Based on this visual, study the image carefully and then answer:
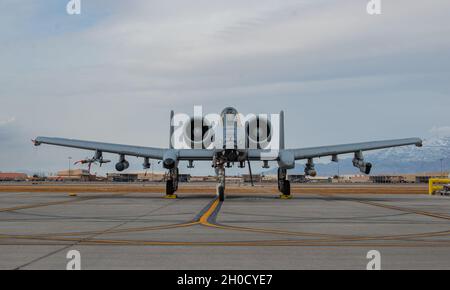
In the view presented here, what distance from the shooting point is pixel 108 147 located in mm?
41031

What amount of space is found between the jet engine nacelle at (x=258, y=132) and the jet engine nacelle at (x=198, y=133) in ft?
8.98

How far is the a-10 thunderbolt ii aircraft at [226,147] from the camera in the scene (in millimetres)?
36312

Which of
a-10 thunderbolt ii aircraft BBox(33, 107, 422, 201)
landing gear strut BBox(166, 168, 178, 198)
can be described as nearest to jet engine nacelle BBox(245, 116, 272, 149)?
a-10 thunderbolt ii aircraft BBox(33, 107, 422, 201)

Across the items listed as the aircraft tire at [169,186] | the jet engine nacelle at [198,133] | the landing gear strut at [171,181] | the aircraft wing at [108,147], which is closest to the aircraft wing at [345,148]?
the jet engine nacelle at [198,133]

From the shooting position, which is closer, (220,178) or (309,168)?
(220,178)

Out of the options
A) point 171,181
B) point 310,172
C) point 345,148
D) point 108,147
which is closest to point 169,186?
point 171,181

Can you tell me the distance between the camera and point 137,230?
1761cm

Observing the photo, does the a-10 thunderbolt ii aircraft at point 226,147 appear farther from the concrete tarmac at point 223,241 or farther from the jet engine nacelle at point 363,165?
the concrete tarmac at point 223,241

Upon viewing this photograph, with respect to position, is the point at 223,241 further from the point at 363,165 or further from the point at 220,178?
the point at 363,165

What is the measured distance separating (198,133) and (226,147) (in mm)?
3991

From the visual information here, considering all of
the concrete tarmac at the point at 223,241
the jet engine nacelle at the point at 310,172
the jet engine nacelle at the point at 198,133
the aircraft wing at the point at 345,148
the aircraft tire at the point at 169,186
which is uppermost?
the jet engine nacelle at the point at 198,133
